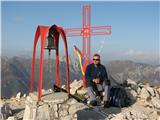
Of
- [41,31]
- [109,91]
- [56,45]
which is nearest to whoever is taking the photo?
[41,31]

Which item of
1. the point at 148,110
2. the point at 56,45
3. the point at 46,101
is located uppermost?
the point at 56,45

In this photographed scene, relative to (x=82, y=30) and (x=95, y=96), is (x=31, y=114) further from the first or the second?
(x=82, y=30)

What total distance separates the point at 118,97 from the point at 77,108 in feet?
10.7

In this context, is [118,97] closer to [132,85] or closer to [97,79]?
[97,79]

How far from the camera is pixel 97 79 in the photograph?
13.7m

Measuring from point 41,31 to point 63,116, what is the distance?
121 inches

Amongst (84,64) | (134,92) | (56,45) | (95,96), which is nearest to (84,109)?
(95,96)

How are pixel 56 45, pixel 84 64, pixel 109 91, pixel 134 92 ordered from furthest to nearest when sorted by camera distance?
pixel 84 64 < pixel 134 92 < pixel 109 91 < pixel 56 45

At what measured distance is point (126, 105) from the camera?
47.2 ft

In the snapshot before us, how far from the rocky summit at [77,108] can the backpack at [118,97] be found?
0.72 feet

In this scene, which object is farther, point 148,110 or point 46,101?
point 148,110

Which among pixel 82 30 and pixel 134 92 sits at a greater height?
pixel 82 30

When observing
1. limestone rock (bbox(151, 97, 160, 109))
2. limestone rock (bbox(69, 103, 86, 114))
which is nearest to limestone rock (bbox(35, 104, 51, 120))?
limestone rock (bbox(69, 103, 86, 114))

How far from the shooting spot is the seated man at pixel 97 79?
13.6m
